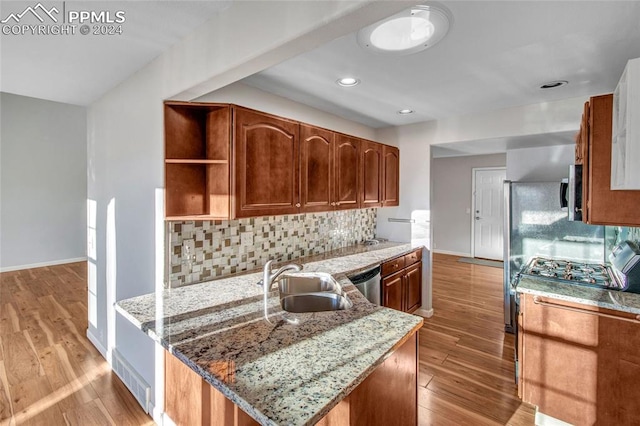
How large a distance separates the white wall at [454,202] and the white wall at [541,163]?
8.99 feet

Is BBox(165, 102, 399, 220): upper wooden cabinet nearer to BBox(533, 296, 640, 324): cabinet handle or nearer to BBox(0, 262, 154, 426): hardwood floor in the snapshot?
BBox(0, 262, 154, 426): hardwood floor

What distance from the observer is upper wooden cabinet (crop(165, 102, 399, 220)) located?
75.2 inches

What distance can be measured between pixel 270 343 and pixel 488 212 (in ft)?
21.3

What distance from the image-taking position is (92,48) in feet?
5.99

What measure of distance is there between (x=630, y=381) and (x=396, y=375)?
1.48m

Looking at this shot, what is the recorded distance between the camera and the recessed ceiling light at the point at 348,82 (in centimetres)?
236

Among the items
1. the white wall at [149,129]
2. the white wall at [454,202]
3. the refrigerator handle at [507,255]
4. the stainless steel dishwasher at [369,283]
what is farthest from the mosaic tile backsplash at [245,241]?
the white wall at [454,202]

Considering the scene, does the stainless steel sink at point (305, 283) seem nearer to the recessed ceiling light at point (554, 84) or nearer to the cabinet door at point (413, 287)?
the cabinet door at point (413, 287)

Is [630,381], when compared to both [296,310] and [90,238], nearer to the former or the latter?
[296,310]

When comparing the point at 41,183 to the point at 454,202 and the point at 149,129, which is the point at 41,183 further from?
the point at 454,202

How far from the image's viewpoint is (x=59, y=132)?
600cm

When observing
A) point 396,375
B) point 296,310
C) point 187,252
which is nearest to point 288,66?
point 187,252

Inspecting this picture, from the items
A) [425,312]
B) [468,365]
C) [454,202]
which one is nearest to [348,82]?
[468,365]

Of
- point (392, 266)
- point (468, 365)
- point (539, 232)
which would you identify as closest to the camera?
point (468, 365)
